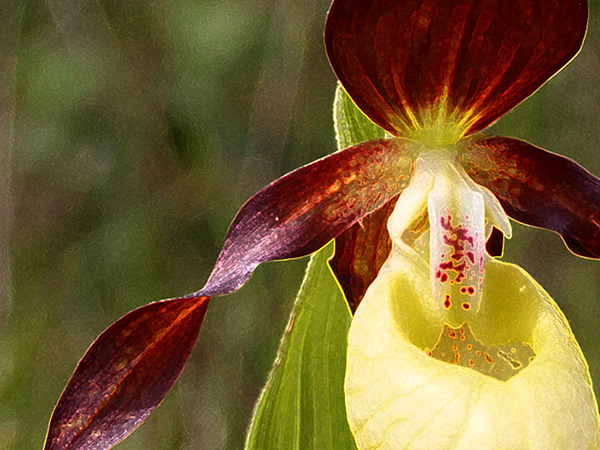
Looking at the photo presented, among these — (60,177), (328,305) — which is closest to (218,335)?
(60,177)

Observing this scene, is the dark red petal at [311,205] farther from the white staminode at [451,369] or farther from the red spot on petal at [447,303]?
the red spot on petal at [447,303]

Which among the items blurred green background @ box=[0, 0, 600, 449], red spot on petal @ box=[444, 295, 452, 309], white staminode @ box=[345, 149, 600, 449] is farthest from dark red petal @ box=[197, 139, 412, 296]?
blurred green background @ box=[0, 0, 600, 449]

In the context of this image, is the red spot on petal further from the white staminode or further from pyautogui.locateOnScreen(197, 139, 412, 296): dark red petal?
pyautogui.locateOnScreen(197, 139, 412, 296): dark red petal

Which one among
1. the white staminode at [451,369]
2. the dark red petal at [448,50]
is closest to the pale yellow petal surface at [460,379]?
the white staminode at [451,369]

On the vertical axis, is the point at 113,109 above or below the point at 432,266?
above

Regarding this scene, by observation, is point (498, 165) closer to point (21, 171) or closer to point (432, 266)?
point (432, 266)

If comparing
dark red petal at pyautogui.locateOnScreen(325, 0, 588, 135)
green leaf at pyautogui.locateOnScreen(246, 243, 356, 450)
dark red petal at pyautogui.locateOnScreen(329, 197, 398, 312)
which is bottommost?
→ green leaf at pyautogui.locateOnScreen(246, 243, 356, 450)
